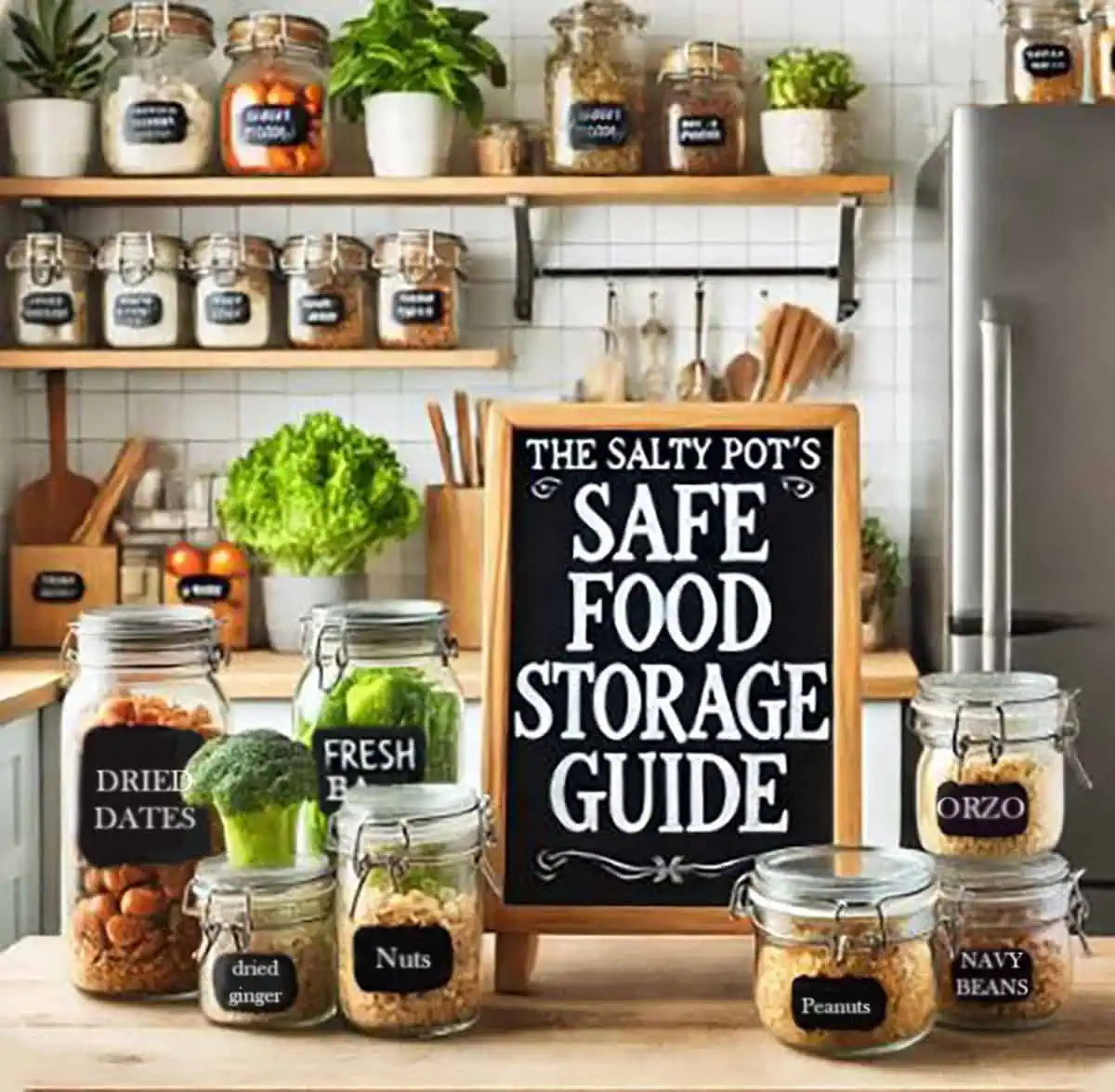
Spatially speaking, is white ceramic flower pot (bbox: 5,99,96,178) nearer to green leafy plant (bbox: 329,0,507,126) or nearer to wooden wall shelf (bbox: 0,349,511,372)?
wooden wall shelf (bbox: 0,349,511,372)

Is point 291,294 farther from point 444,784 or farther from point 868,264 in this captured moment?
point 444,784

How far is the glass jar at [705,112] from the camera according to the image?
A: 397 centimetres

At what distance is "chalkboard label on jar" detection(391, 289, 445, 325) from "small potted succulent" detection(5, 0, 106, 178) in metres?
0.67

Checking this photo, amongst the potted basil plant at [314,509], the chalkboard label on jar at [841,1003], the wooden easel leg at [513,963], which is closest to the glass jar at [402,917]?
the wooden easel leg at [513,963]

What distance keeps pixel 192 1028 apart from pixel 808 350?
9.51ft

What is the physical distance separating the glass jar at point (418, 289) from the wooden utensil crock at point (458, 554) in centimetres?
30

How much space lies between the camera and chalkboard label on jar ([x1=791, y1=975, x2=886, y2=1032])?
4.45ft

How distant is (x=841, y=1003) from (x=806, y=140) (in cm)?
283

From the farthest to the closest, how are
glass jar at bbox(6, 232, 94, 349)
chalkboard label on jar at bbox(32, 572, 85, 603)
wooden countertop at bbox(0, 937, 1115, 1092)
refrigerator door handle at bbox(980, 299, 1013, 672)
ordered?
1. chalkboard label on jar at bbox(32, 572, 85, 603)
2. glass jar at bbox(6, 232, 94, 349)
3. refrigerator door handle at bbox(980, 299, 1013, 672)
4. wooden countertop at bbox(0, 937, 1115, 1092)

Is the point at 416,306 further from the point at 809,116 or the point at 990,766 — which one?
the point at 990,766

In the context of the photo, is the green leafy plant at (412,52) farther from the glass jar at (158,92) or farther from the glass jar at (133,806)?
the glass jar at (133,806)

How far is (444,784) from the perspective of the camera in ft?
4.97

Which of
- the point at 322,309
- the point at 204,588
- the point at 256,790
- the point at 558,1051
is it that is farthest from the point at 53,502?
the point at 558,1051

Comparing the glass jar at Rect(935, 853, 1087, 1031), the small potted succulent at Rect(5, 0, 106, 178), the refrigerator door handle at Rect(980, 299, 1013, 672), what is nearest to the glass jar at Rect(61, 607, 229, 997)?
the glass jar at Rect(935, 853, 1087, 1031)
